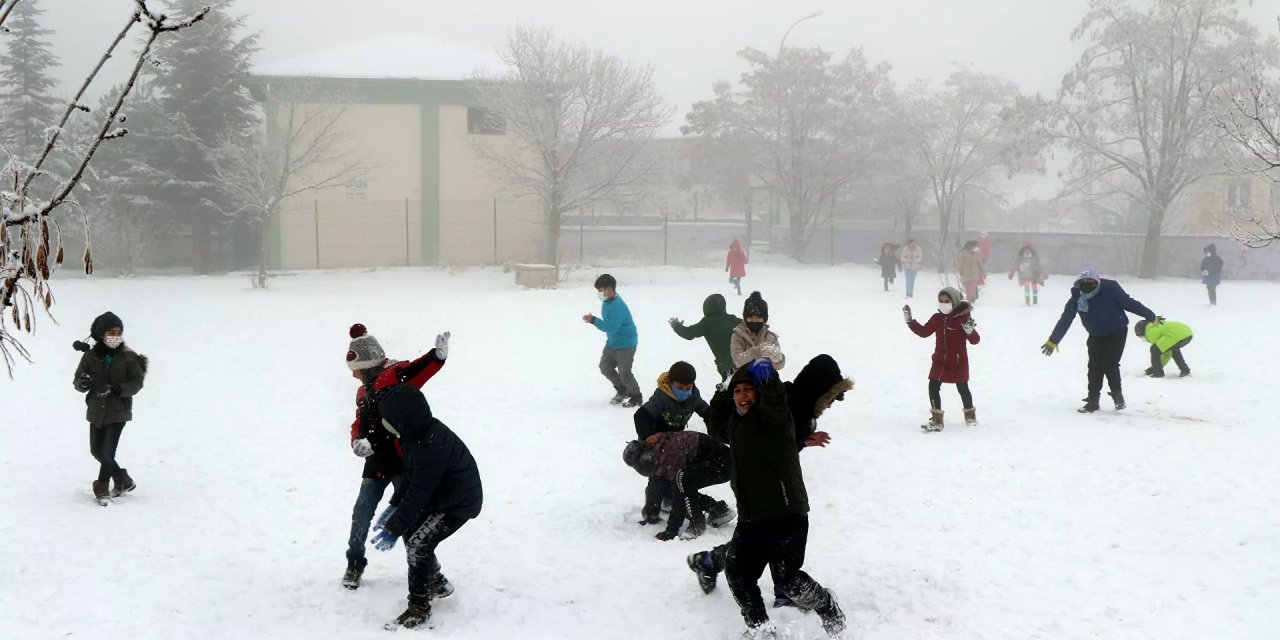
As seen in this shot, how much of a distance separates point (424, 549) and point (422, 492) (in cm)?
37

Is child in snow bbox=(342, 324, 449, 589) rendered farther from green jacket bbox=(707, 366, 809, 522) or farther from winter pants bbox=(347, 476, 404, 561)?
green jacket bbox=(707, 366, 809, 522)

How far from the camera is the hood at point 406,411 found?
17.8ft

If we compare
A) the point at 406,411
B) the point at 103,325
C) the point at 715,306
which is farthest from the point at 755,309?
the point at 103,325

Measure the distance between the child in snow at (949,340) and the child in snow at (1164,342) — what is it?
4.34 metres

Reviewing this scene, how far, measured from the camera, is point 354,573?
20.6ft

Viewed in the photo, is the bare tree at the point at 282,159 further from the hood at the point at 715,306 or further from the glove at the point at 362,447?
the glove at the point at 362,447

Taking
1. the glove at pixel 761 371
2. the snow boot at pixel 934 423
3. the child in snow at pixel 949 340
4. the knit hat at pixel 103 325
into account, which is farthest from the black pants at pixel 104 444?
the snow boot at pixel 934 423

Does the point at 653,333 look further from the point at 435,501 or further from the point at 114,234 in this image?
the point at 114,234

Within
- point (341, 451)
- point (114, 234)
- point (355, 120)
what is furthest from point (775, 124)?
point (341, 451)

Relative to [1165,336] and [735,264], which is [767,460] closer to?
[1165,336]

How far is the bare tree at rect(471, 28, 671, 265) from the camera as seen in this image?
1240 inches

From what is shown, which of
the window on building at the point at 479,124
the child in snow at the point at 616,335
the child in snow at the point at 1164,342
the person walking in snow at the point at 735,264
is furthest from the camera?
the window on building at the point at 479,124

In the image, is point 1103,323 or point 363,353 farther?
point 1103,323

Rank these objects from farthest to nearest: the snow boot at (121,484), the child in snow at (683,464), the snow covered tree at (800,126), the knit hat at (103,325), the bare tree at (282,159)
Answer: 1. the snow covered tree at (800,126)
2. the bare tree at (282,159)
3. the snow boot at (121,484)
4. the knit hat at (103,325)
5. the child in snow at (683,464)
